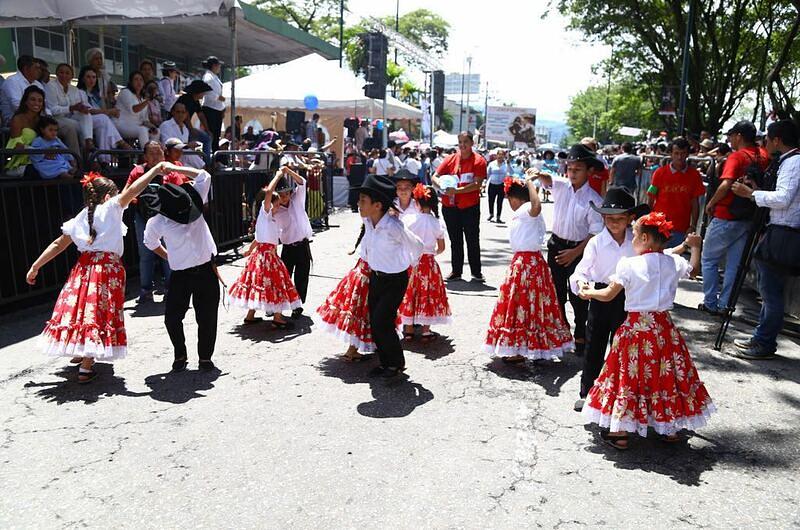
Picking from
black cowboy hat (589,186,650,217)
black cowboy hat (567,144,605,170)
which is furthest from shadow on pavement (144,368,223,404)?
black cowboy hat (567,144,605,170)

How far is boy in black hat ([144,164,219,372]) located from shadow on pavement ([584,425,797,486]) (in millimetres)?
3132

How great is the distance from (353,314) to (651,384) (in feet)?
8.44

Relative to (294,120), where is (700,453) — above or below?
below

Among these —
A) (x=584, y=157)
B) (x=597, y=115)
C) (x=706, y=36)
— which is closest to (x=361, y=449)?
(x=584, y=157)

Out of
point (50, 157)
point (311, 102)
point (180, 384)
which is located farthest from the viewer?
point (311, 102)

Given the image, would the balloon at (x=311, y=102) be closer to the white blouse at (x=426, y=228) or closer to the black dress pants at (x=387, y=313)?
the white blouse at (x=426, y=228)

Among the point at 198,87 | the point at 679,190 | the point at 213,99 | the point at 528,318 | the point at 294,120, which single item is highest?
the point at 198,87

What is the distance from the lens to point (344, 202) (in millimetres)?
19922

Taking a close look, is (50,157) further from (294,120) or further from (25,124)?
(294,120)

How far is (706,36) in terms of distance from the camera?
2341 centimetres

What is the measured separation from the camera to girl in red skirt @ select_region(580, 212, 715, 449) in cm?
408

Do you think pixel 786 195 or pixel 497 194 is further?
pixel 497 194

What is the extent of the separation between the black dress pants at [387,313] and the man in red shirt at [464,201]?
3892mm

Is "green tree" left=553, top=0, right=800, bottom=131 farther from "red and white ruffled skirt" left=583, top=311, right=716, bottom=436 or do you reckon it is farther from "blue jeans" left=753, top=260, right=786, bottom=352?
"red and white ruffled skirt" left=583, top=311, right=716, bottom=436
